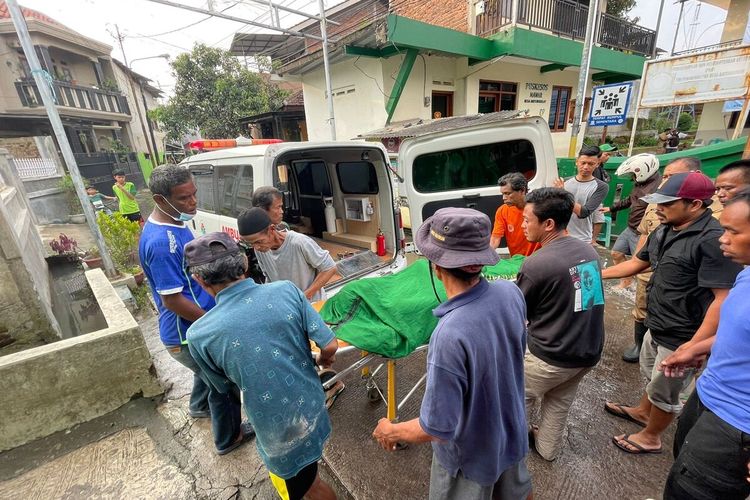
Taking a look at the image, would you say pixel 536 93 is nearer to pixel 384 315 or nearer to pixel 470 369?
Result: pixel 384 315

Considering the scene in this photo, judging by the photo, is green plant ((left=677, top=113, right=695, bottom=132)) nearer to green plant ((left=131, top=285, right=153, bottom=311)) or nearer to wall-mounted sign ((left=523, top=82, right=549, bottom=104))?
wall-mounted sign ((left=523, top=82, right=549, bottom=104))

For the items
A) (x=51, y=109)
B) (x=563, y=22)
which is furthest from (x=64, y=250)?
(x=563, y=22)

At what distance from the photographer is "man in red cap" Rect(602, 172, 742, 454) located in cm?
173

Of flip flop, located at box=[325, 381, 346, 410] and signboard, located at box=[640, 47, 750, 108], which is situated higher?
signboard, located at box=[640, 47, 750, 108]

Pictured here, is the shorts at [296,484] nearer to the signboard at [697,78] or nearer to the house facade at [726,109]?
the signboard at [697,78]

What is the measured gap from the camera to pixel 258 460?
241 cm

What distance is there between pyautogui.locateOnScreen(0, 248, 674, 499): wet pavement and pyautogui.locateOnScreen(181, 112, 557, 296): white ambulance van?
1.47 metres

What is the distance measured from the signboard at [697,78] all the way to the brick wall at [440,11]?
5.50 metres

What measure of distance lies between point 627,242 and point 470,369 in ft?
12.8

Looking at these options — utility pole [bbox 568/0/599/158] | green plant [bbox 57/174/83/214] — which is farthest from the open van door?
green plant [bbox 57/174/83/214]

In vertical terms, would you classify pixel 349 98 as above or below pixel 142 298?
above

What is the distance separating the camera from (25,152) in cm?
1234

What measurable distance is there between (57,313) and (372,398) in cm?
507

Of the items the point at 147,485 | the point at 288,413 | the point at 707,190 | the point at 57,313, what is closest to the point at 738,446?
the point at 707,190
